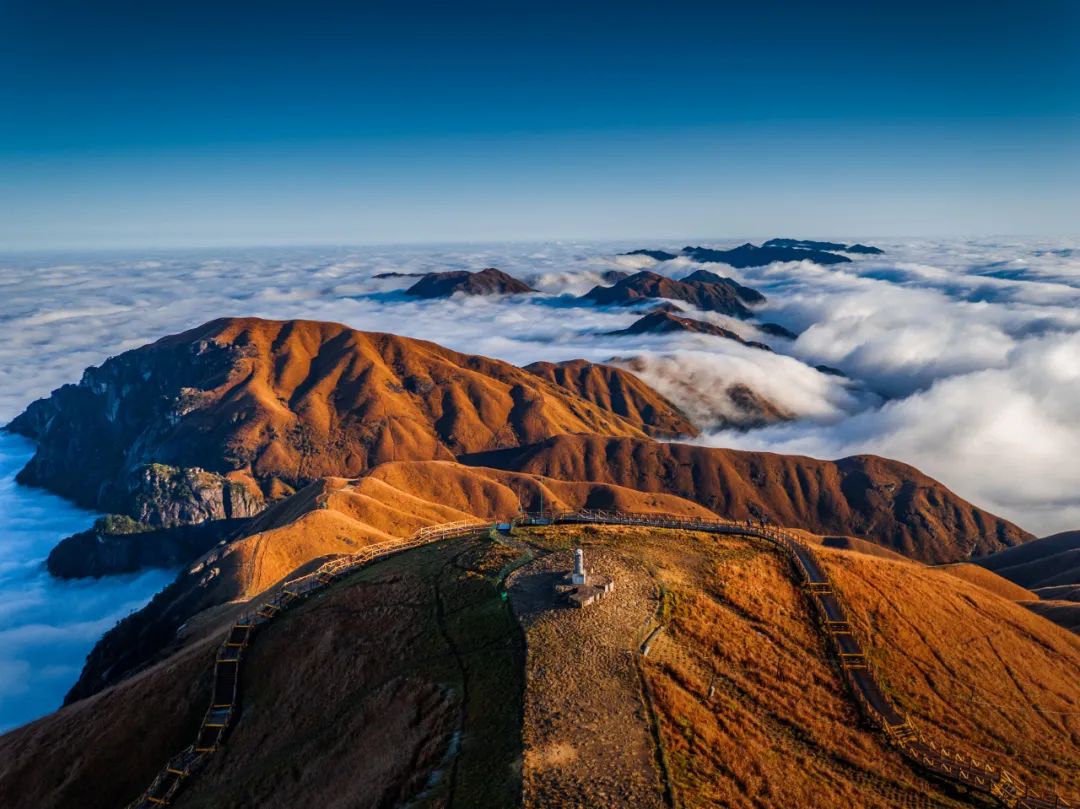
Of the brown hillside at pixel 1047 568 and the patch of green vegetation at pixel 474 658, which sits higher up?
the patch of green vegetation at pixel 474 658

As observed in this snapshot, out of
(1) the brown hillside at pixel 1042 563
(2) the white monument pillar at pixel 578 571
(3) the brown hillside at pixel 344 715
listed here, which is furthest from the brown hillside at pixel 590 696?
(1) the brown hillside at pixel 1042 563

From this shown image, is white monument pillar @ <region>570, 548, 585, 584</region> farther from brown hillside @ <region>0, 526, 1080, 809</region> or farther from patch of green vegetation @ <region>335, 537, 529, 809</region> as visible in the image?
Result: patch of green vegetation @ <region>335, 537, 529, 809</region>

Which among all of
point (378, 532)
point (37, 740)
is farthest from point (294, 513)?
point (37, 740)

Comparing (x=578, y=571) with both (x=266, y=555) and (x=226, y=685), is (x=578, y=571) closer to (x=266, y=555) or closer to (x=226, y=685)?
(x=226, y=685)

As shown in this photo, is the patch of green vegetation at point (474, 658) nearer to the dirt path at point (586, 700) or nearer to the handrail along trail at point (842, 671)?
the dirt path at point (586, 700)

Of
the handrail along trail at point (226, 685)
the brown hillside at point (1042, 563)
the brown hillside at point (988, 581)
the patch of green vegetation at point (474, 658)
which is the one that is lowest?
the brown hillside at point (1042, 563)

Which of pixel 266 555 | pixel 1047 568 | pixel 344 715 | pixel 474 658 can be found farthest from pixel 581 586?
pixel 1047 568

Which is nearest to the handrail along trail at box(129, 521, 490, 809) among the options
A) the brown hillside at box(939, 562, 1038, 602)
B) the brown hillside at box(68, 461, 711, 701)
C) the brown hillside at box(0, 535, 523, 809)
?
the brown hillside at box(0, 535, 523, 809)
